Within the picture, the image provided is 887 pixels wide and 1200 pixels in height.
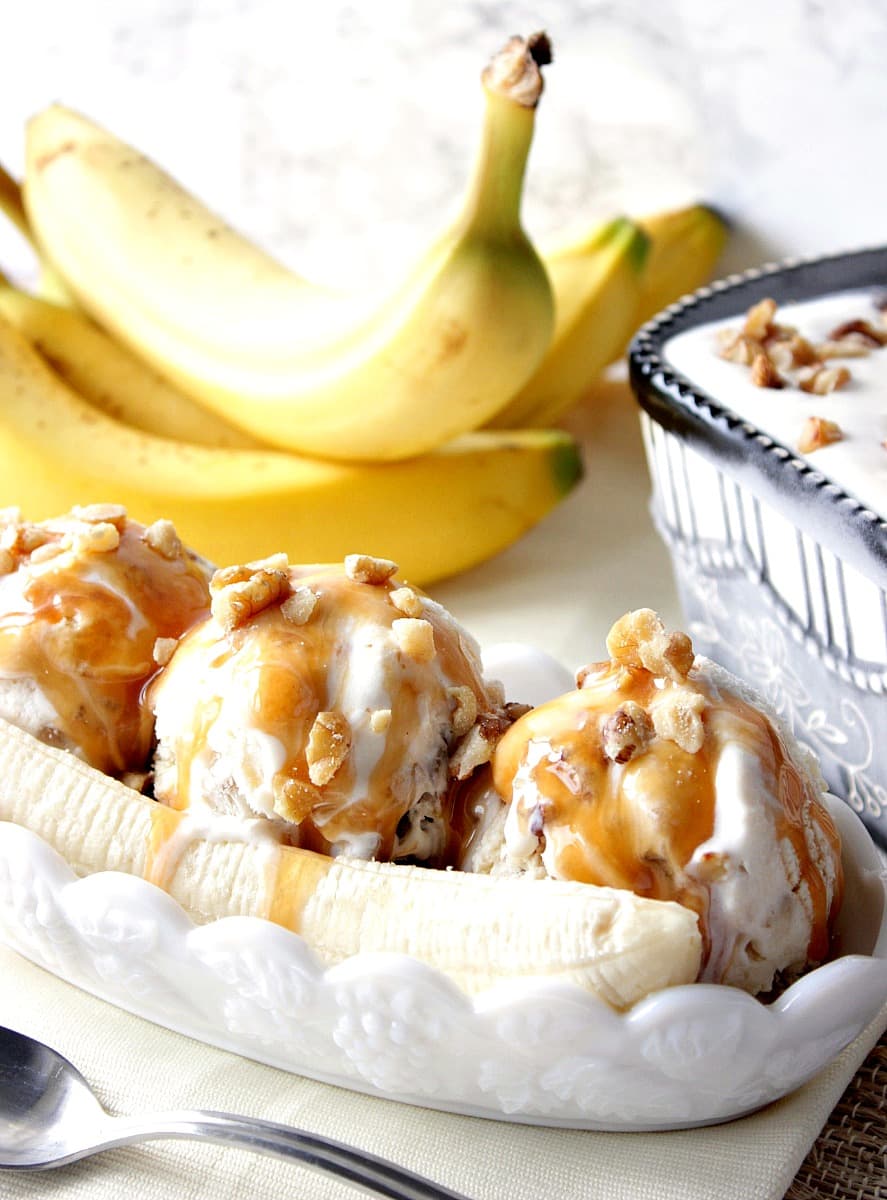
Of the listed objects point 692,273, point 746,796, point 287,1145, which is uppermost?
point 746,796

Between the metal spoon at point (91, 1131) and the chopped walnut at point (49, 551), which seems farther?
the chopped walnut at point (49, 551)

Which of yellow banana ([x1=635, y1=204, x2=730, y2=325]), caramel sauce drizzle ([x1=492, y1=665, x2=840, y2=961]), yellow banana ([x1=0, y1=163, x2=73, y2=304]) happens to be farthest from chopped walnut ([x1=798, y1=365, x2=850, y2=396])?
yellow banana ([x1=0, y1=163, x2=73, y2=304])

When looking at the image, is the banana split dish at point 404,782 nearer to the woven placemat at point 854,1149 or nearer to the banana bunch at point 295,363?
the woven placemat at point 854,1149

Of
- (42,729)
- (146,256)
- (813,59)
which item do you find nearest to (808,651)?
(42,729)

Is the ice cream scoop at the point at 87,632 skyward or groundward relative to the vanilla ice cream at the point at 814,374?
skyward

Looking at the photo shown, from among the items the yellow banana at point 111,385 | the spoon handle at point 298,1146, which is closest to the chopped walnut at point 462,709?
the spoon handle at point 298,1146

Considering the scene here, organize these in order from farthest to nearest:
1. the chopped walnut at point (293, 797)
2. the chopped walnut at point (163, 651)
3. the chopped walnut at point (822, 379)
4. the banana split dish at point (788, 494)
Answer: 1. the chopped walnut at point (822, 379)
2. the banana split dish at point (788, 494)
3. the chopped walnut at point (163, 651)
4. the chopped walnut at point (293, 797)

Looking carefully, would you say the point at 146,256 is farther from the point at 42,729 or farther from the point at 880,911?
the point at 880,911

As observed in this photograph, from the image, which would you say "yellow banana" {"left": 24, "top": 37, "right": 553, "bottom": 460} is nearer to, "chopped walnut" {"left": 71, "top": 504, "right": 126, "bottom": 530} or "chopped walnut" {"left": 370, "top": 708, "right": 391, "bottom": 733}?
"chopped walnut" {"left": 71, "top": 504, "right": 126, "bottom": 530}

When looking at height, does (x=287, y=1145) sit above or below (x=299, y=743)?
below
